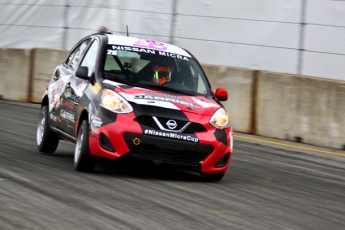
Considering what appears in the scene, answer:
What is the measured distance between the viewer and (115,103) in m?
9.20

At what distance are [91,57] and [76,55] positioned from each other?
735mm

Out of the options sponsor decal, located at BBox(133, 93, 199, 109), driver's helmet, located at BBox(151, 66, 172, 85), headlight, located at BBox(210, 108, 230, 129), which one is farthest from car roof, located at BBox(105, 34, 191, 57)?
headlight, located at BBox(210, 108, 230, 129)

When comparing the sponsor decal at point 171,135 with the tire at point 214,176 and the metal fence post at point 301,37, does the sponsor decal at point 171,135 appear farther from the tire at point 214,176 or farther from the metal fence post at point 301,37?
→ the metal fence post at point 301,37

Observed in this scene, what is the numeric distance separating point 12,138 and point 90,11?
893cm

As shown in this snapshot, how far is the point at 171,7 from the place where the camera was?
18.8 meters

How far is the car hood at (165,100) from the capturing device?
30.3ft

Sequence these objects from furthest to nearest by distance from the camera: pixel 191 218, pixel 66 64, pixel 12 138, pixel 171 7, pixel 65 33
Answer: pixel 65 33 → pixel 171 7 → pixel 12 138 → pixel 66 64 → pixel 191 218

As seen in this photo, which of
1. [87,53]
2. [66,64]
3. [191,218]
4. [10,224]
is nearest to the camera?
[10,224]

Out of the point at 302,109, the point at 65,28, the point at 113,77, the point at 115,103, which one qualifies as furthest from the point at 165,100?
the point at 65,28

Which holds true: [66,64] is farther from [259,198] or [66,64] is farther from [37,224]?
[37,224]

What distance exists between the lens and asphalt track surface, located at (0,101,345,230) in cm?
691

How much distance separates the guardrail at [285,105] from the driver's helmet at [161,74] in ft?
16.6

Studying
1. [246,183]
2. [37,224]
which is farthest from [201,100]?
[37,224]

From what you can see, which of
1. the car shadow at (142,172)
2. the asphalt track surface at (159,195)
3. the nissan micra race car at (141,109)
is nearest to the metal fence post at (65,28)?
the asphalt track surface at (159,195)
